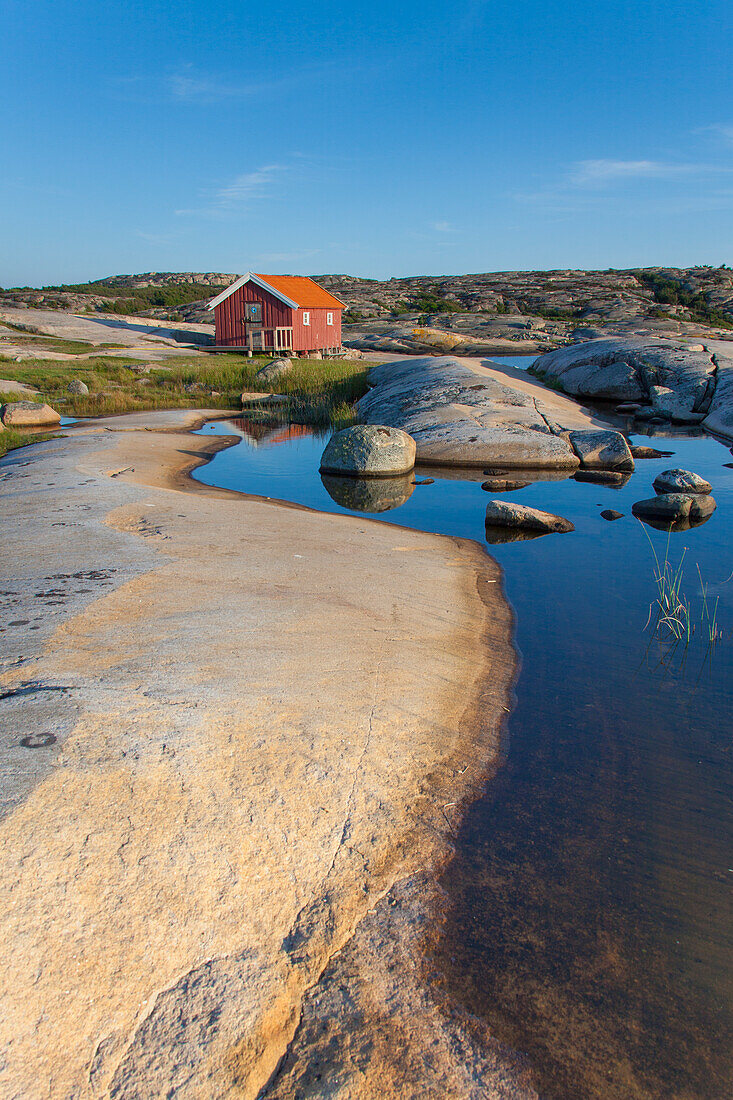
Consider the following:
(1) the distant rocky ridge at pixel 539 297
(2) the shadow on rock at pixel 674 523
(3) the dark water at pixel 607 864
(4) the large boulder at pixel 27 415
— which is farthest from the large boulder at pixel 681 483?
(1) the distant rocky ridge at pixel 539 297

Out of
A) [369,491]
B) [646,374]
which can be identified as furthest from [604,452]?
[646,374]

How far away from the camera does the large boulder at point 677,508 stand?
10.2 m

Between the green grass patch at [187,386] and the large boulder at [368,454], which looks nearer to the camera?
the large boulder at [368,454]

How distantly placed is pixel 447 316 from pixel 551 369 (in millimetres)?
34151

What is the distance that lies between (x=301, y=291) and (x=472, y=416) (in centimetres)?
2725

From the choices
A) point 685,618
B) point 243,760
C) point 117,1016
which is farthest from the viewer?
point 685,618

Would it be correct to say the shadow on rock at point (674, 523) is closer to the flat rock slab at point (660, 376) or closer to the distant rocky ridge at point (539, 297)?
the flat rock slab at point (660, 376)

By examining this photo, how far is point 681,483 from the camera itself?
1147 cm

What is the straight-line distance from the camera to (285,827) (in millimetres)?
3314

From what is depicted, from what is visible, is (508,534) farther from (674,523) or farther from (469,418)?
(469,418)

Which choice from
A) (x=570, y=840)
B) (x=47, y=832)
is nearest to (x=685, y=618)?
(x=570, y=840)

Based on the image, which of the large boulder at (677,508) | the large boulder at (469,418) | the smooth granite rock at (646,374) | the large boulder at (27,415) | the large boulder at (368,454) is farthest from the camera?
the smooth granite rock at (646,374)

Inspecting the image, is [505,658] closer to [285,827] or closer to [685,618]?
[685,618]

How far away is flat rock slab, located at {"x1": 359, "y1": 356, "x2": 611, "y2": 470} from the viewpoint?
46.5 ft
